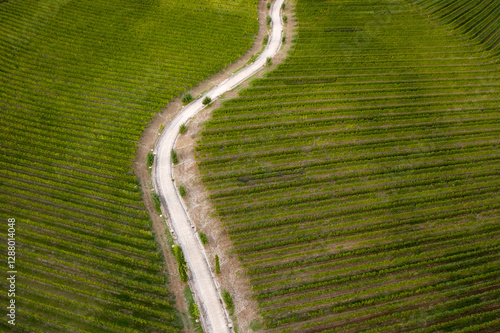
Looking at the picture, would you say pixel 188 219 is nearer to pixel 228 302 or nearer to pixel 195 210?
pixel 195 210

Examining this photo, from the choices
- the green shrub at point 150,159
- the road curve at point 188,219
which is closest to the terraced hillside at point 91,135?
the green shrub at point 150,159

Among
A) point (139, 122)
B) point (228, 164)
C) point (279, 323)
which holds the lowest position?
point (279, 323)

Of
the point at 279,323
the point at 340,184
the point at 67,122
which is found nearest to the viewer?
the point at 279,323

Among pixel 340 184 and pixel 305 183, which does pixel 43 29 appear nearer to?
pixel 305 183

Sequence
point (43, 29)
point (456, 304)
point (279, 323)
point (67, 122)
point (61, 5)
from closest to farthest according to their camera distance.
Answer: point (279, 323), point (456, 304), point (67, 122), point (43, 29), point (61, 5)

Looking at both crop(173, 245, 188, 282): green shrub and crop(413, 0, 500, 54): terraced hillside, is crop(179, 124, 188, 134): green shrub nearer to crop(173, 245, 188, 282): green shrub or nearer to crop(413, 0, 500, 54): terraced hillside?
crop(173, 245, 188, 282): green shrub

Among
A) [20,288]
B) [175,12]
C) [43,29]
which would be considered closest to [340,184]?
[20,288]
